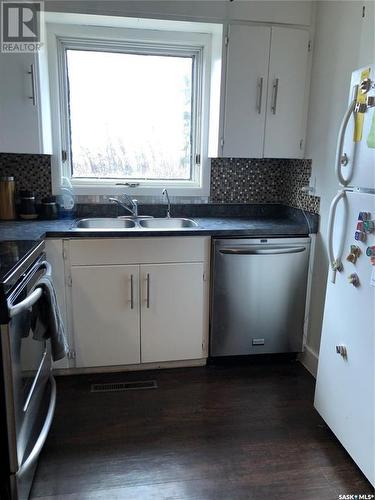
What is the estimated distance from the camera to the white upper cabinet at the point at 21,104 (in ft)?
7.33

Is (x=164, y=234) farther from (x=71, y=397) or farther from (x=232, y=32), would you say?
(x=232, y=32)

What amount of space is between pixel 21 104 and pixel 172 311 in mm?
1540

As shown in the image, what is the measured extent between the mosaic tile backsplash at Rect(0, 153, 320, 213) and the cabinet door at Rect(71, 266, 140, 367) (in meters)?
0.70

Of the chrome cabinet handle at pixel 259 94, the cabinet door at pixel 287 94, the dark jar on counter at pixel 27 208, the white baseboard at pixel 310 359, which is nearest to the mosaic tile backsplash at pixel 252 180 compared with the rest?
the cabinet door at pixel 287 94

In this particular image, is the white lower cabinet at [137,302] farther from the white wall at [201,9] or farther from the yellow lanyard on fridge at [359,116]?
the white wall at [201,9]

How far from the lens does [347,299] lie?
1714 millimetres

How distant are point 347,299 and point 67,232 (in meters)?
1.51

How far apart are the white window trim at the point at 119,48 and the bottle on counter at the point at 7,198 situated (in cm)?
30

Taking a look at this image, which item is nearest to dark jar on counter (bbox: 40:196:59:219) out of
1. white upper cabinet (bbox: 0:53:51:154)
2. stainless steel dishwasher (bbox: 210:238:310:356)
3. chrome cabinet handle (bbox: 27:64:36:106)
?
white upper cabinet (bbox: 0:53:51:154)

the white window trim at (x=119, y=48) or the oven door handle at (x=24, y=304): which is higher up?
the white window trim at (x=119, y=48)

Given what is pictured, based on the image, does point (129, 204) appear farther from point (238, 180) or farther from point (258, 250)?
point (258, 250)

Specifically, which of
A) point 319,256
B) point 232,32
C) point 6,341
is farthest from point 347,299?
point 232,32

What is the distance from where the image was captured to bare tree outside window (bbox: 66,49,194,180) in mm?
2686

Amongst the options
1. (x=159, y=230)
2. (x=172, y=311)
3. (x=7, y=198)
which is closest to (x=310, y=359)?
(x=172, y=311)
